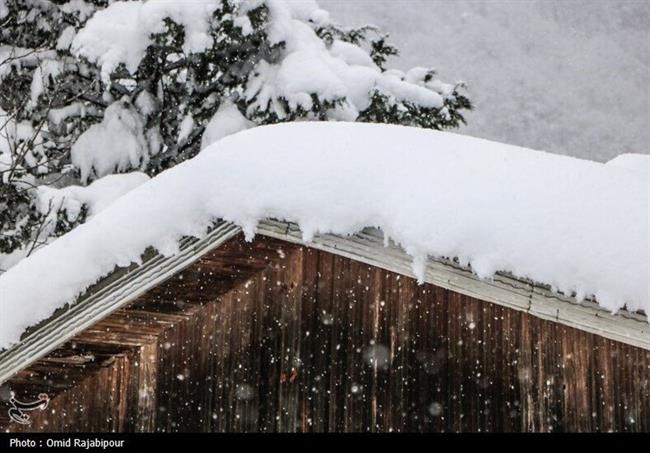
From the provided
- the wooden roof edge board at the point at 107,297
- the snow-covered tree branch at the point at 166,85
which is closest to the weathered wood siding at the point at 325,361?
the wooden roof edge board at the point at 107,297

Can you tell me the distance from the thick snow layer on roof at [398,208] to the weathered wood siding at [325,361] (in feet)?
1.21

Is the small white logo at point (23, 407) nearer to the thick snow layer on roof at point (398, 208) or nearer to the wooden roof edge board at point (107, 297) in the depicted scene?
the wooden roof edge board at point (107, 297)

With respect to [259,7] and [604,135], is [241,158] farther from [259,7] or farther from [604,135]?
[604,135]

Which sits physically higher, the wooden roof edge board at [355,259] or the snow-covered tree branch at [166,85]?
the snow-covered tree branch at [166,85]

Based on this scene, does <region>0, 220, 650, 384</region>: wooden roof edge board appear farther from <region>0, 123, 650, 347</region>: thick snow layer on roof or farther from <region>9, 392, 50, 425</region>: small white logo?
<region>9, 392, 50, 425</region>: small white logo

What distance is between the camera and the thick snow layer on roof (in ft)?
11.6

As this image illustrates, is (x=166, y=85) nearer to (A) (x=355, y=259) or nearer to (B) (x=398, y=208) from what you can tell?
(A) (x=355, y=259)

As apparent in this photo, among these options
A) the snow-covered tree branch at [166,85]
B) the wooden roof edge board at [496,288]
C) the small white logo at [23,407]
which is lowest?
the small white logo at [23,407]

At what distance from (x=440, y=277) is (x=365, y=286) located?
53 cm

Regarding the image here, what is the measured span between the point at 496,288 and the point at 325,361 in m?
1.12

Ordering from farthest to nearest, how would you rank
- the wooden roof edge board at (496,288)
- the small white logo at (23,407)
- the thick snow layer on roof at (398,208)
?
1. the small white logo at (23,407)
2. the wooden roof edge board at (496,288)
3. the thick snow layer on roof at (398,208)

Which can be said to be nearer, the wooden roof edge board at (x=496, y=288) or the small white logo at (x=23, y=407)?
the wooden roof edge board at (x=496, y=288)

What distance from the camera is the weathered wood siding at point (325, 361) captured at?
155 inches

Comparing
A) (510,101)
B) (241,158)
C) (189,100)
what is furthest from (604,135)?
(241,158)
